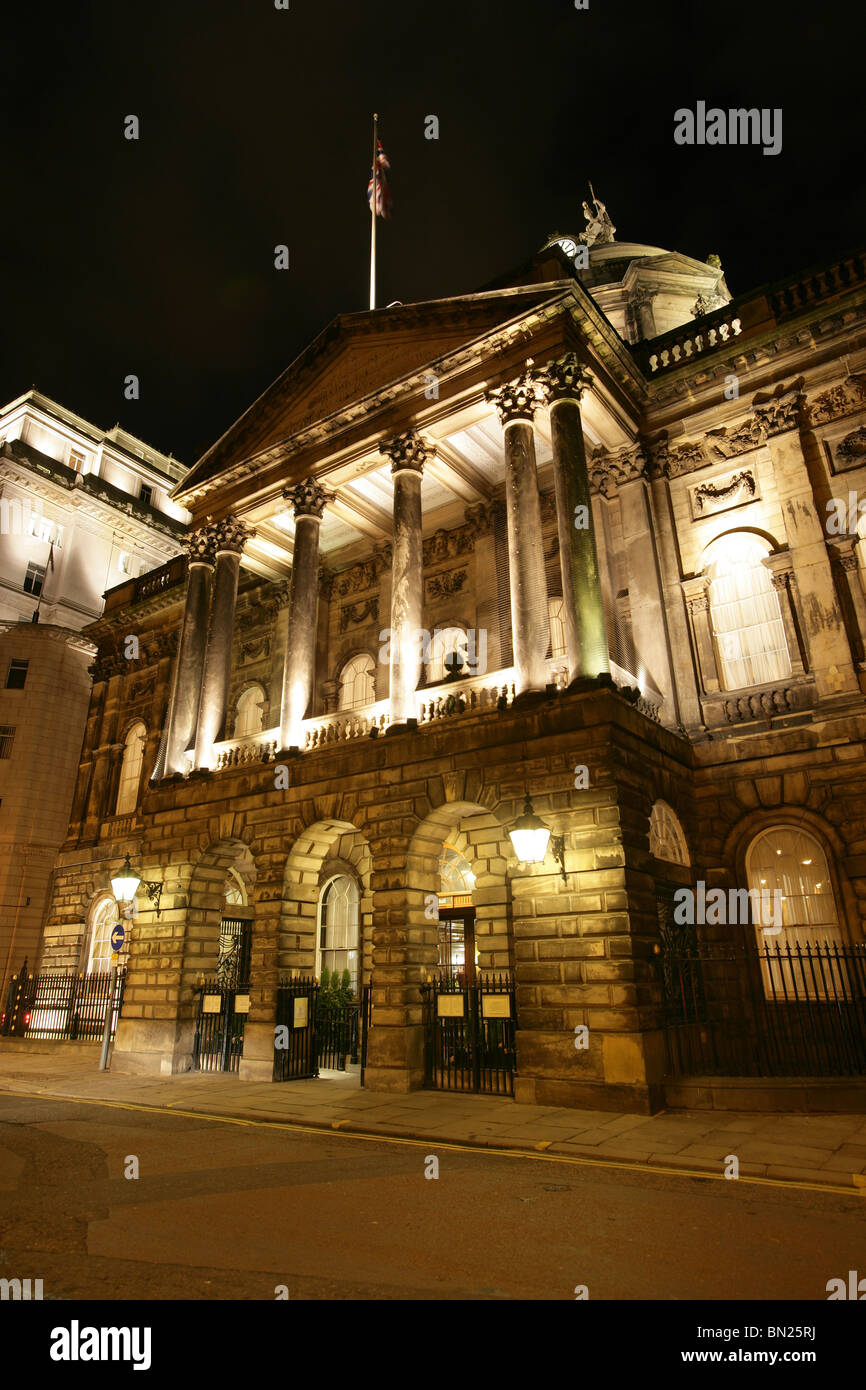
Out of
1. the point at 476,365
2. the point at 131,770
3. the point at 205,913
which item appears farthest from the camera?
the point at 131,770

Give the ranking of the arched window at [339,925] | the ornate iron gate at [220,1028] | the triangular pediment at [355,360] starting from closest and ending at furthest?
the ornate iron gate at [220,1028] < the triangular pediment at [355,360] < the arched window at [339,925]

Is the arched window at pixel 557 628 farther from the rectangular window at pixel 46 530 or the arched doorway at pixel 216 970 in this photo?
the rectangular window at pixel 46 530

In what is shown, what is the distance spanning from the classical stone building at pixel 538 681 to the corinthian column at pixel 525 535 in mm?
80

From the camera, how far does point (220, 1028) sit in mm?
17594

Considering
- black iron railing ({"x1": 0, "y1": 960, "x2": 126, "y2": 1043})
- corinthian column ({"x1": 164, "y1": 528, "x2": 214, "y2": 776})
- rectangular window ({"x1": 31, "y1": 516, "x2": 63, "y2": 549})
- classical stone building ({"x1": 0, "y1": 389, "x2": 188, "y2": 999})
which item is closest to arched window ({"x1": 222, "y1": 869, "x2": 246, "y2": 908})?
black iron railing ({"x1": 0, "y1": 960, "x2": 126, "y2": 1043})

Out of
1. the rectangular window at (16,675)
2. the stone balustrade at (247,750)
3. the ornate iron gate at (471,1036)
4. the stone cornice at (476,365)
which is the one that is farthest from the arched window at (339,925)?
the rectangular window at (16,675)

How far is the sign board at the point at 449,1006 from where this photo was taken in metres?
13.5

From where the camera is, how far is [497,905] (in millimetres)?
16547

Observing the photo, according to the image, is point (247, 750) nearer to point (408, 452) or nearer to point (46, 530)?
point (408, 452)

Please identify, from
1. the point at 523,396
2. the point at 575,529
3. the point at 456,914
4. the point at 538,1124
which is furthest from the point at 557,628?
the point at 538,1124

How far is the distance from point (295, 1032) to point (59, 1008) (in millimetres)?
10393

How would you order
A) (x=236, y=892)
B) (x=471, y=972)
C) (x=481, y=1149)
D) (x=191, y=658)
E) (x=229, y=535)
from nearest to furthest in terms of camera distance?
(x=481, y=1149)
(x=471, y=972)
(x=191, y=658)
(x=229, y=535)
(x=236, y=892)
